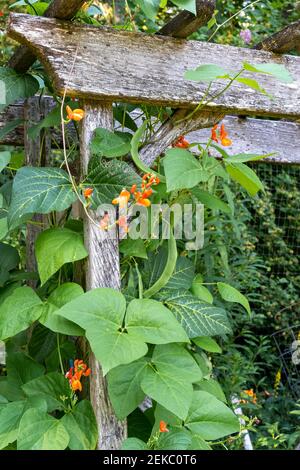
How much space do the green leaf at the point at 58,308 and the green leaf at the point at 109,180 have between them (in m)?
0.20

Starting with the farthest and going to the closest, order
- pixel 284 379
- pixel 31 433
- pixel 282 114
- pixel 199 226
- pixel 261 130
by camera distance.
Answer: pixel 284 379
pixel 261 130
pixel 199 226
pixel 282 114
pixel 31 433

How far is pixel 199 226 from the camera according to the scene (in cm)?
201

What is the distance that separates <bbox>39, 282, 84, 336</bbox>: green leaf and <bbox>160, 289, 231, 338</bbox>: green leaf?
0.27 meters

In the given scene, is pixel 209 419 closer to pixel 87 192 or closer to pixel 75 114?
pixel 87 192

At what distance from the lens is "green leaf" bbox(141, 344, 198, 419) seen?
134cm

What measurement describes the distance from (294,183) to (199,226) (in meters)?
2.43

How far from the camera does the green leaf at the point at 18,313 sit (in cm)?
147

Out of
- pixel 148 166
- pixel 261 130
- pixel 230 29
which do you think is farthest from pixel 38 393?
pixel 230 29

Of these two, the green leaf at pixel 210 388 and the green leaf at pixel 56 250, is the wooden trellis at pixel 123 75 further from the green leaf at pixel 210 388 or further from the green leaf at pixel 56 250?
the green leaf at pixel 210 388

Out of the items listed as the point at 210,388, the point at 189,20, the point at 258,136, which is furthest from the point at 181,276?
the point at 258,136

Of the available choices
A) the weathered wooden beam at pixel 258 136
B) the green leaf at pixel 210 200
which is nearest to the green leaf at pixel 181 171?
the green leaf at pixel 210 200

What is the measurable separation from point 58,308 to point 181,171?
1.32 feet

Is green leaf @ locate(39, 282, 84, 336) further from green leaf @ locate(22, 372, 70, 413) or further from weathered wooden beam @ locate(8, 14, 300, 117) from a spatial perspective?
weathered wooden beam @ locate(8, 14, 300, 117)
